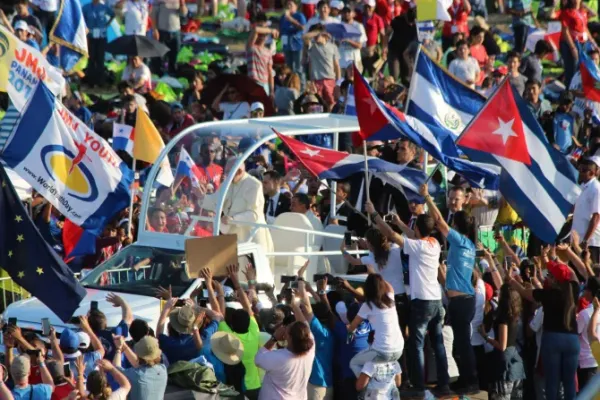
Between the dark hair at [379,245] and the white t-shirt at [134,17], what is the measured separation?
13.2 metres

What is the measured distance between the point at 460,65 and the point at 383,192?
7.49 metres

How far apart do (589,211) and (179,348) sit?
251 inches

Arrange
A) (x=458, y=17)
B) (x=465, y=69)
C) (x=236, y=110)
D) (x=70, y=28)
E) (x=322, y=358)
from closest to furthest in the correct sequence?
1. (x=322, y=358)
2. (x=70, y=28)
3. (x=236, y=110)
4. (x=465, y=69)
5. (x=458, y=17)

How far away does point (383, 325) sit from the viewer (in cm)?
1380

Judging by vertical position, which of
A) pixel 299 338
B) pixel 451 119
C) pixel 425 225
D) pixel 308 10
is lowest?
pixel 299 338

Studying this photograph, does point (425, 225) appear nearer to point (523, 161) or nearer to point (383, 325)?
point (383, 325)

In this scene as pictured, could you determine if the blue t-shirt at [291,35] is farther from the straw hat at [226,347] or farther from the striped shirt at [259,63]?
the straw hat at [226,347]

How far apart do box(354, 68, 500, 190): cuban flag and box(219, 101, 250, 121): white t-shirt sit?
6.16 meters

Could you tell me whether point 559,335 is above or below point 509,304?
below

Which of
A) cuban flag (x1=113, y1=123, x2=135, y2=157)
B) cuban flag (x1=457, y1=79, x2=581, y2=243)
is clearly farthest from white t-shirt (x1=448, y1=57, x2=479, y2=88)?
cuban flag (x1=457, y1=79, x2=581, y2=243)

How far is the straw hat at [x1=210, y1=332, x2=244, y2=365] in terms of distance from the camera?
13.3 meters

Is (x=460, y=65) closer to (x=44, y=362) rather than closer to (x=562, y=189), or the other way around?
(x=562, y=189)

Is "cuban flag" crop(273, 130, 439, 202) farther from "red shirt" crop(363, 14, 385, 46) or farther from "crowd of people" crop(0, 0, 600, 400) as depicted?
"red shirt" crop(363, 14, 385, 46)

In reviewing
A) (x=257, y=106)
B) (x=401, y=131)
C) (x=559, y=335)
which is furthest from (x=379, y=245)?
(x=257, y=106)
